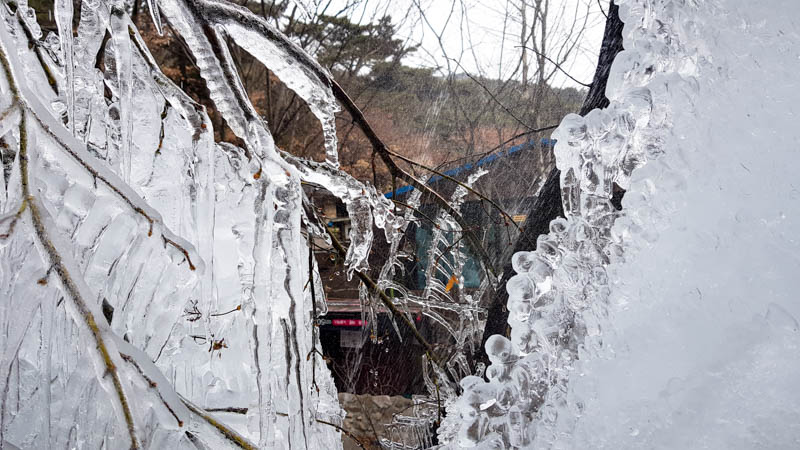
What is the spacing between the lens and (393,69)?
6973 millimetres

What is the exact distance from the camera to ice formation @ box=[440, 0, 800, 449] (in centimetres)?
58

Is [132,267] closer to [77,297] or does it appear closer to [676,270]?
[77,297]

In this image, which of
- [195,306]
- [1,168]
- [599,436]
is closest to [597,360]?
[599,436]

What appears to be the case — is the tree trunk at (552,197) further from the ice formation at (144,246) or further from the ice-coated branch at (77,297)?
the ice-coated branch at (77,297)

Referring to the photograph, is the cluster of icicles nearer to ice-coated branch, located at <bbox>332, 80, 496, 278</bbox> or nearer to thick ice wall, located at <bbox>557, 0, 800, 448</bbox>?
thick ice wall, located at <bbox>557, 0, 800, 448</bbox>

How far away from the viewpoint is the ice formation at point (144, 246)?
635 millimetres

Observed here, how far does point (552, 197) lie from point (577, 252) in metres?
1.00

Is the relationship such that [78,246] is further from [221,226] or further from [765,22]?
[765,22]

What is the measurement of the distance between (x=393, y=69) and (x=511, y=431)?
261 inches

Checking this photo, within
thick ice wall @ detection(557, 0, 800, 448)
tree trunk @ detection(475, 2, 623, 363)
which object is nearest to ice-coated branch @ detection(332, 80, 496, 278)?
tree trunk @ detection(475, 2, 623, 363)

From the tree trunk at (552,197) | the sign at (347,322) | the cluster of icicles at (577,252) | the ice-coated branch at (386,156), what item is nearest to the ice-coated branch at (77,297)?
the cluster of icicles at (577,252)

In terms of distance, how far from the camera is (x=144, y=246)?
895mm

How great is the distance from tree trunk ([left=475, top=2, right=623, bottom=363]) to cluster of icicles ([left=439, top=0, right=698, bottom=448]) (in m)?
0.85

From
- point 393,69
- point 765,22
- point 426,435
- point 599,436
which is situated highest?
point 393,69
